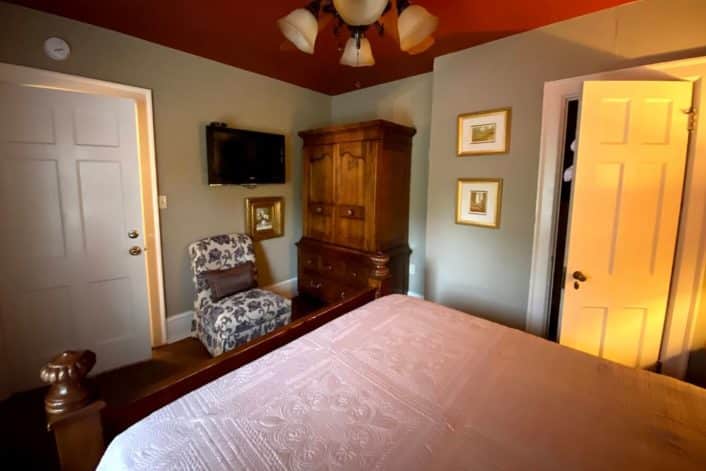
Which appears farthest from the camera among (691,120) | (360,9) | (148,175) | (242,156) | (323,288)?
(323,288)

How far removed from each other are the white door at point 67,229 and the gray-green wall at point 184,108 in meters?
0.29

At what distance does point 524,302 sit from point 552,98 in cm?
147

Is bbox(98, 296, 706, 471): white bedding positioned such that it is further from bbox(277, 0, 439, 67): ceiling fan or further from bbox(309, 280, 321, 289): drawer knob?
bbox(309, 280, 321, 289): drawer knob

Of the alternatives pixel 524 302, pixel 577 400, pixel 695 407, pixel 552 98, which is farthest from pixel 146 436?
pixel 552 98

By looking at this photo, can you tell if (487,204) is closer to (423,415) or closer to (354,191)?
(354,191)

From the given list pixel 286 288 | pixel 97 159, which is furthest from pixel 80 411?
pixel 286 288

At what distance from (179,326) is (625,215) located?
3398mm

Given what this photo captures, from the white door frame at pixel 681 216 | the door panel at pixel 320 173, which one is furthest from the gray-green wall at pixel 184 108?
the white door frame at pixel 681 216

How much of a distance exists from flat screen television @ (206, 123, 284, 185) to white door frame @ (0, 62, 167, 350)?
0.45m

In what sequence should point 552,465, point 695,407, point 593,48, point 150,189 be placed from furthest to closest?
point 150,189
point 593,48
point 695,407
point 552,465

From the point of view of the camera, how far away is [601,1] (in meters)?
1.90

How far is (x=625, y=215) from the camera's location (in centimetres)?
Result: 185

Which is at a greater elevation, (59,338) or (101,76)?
(101,76)

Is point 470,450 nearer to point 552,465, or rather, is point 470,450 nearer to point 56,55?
point 552,465
